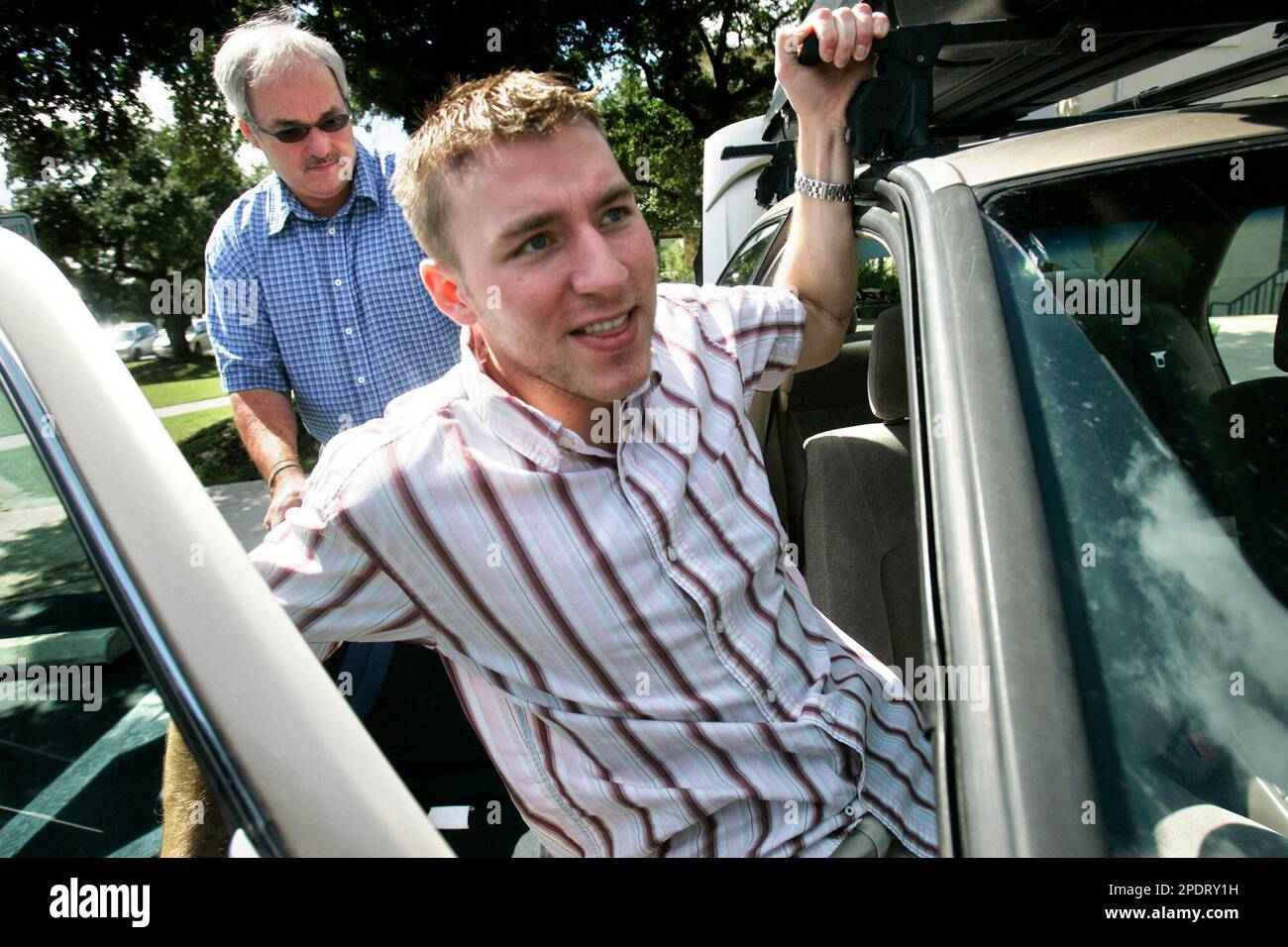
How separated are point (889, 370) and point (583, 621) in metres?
0.92

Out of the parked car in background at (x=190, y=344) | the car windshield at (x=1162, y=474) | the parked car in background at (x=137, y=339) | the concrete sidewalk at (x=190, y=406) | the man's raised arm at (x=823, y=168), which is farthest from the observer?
the parked car in background at (x=190, y=344)

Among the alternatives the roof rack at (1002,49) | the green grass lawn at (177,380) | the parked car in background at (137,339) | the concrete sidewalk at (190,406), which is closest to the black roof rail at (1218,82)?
the roof rack at (1002,49)

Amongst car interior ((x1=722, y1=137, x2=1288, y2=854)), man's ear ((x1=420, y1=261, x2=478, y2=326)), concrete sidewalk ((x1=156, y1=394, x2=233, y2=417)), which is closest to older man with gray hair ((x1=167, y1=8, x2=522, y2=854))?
man's ear ((x1=420, y1=261, x2=478, y2=326))

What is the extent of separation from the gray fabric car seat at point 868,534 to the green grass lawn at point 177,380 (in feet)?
43.5

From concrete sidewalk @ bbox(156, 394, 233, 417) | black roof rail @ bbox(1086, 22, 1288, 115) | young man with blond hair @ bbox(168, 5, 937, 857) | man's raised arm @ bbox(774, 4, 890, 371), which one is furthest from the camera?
concrete sidewalk @ bbox(156, 394, 233, 417)

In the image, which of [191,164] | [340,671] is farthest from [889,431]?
[191,164]

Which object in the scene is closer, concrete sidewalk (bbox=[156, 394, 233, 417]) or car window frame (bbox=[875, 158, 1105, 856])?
car window frame (bbox=[875, 158, 1105, 856])

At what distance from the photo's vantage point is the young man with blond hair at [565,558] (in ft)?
4.34

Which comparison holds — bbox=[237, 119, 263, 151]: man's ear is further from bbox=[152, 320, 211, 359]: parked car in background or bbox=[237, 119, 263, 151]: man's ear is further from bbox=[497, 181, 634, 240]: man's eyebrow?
bbox=[152, 320, 211, 359]: parked car in background

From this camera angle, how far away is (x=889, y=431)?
7.48ft

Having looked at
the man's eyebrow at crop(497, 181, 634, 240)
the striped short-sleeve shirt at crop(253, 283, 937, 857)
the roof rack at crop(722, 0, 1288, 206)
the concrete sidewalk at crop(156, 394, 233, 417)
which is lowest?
the striped short-sleeve shirt at crop(253, 283, 937, 857)

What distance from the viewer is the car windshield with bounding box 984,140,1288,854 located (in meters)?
0.96

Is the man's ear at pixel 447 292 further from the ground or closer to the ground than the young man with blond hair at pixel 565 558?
further from the ground

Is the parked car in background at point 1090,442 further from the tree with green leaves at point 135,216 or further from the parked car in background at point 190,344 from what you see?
the parked car in background at point 190,344
